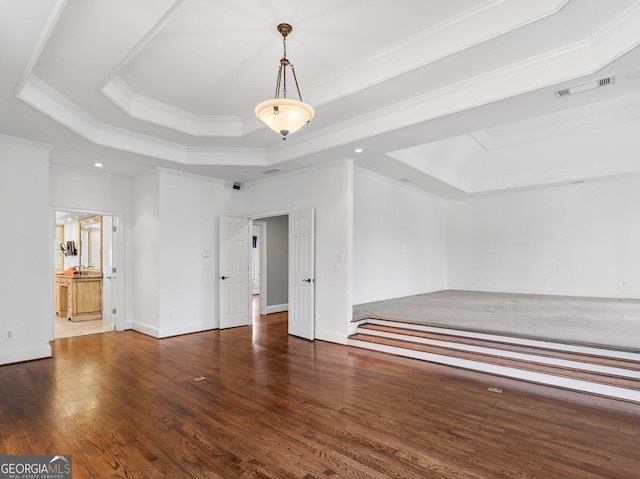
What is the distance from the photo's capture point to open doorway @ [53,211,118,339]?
683 cm

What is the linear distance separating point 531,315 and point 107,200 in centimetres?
799

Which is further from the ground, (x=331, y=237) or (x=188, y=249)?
(x=331, y=237)

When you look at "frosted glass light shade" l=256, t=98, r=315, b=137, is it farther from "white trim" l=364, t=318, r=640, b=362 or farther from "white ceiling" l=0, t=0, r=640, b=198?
"white trim" l=364, t=318, r=640, b=362

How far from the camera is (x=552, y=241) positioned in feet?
29.1

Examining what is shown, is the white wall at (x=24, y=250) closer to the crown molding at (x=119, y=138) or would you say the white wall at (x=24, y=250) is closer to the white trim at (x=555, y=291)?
the crown molding at (x=119, y=138)

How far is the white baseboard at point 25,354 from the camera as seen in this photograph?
468cm

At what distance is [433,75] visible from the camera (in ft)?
12.1

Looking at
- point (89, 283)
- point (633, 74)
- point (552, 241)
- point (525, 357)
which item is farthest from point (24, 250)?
point (552, 241)

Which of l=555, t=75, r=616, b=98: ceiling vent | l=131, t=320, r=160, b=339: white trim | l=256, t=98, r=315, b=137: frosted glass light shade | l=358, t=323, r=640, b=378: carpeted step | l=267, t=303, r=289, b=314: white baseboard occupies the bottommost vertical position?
l=267, t=303, r=289, b=314: white baseboard

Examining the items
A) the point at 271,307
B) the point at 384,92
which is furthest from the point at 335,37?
the point at 271,307

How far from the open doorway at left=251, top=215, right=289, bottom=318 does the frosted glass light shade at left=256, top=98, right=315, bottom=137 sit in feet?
18.0

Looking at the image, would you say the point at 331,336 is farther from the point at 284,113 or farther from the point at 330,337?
the point at 284,113

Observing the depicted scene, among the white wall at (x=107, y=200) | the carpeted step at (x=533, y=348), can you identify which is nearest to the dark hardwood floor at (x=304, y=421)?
the carpeted step at (x=533, y=348)

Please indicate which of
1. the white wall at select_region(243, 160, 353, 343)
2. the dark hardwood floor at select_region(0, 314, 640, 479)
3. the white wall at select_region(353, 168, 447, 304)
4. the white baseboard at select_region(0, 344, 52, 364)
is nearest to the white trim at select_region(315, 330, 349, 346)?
the white wall at select_region(243, 160, 353, 343)
